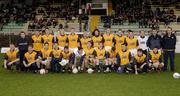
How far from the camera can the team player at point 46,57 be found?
1606 cm

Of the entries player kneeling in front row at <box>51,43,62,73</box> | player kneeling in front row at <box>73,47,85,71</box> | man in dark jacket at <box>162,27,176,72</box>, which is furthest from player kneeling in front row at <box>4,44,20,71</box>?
man in dark jacket at <box>162,27,176,72</box>

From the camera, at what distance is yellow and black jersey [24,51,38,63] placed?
16125mm

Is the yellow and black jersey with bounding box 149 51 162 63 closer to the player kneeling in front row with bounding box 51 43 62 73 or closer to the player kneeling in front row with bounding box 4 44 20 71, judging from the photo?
the player kneeling in front row with bounding box 51 43 62 73

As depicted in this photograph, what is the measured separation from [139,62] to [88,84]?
288 cm

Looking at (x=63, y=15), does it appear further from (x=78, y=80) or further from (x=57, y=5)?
(x=78, y=80)

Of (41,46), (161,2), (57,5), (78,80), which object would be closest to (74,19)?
(57,5)

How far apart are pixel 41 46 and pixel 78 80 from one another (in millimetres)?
3564

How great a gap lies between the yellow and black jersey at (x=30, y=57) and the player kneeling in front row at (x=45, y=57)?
0.65 feet

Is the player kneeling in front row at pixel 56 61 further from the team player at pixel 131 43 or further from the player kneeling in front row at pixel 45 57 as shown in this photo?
the team player at pixel 131 43

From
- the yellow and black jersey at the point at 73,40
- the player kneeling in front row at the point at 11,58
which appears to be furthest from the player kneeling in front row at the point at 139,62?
the player kneeling in front row at the point at 11,58

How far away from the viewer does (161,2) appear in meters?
36.8

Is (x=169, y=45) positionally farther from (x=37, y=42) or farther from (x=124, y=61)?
(x=37, y=42)

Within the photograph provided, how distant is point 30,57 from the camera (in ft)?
53.0

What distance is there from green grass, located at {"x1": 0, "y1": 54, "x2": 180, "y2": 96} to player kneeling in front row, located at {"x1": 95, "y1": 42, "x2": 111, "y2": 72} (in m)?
0.55
